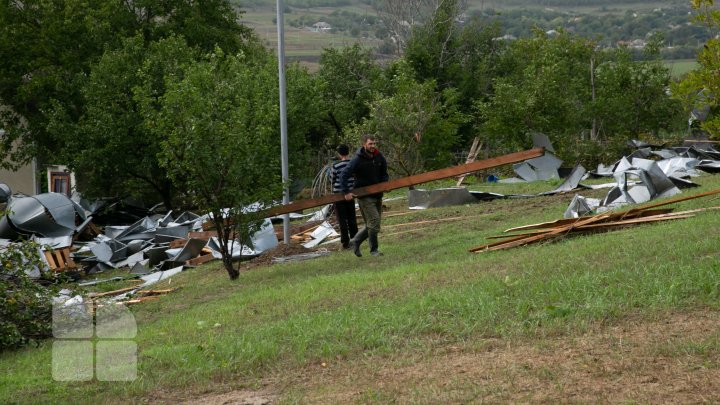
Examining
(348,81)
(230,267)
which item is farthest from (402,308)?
(348,81)

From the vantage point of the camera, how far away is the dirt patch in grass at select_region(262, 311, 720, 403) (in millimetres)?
6223

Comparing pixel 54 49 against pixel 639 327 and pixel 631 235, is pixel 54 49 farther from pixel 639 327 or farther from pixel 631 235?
pixel 639 327

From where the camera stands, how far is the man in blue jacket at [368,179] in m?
14.9

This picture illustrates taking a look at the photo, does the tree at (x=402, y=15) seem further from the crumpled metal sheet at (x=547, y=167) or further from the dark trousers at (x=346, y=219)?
the dark trousers at (x=346, y=219)

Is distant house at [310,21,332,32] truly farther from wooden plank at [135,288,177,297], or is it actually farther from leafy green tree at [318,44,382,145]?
wooden plank at [135,288,177,297]

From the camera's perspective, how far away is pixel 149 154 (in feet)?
95.8

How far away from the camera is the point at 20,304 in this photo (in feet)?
38.4

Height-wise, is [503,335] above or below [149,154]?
above

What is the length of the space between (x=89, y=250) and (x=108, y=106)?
766cm

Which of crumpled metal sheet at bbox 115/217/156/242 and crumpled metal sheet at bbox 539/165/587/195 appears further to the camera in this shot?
crumpled metal sheet at bbox 115/217/156/242

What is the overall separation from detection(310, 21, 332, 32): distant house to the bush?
125 metres

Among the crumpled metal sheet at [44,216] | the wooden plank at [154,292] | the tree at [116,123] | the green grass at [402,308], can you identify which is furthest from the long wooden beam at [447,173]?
the tree at [116,123]

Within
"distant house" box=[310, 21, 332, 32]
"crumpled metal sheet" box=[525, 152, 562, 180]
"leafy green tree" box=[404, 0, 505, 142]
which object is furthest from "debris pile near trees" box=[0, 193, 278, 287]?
"distant house" box=[310, 21, 332, 32]

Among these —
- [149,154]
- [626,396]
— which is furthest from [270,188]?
[149,154]
